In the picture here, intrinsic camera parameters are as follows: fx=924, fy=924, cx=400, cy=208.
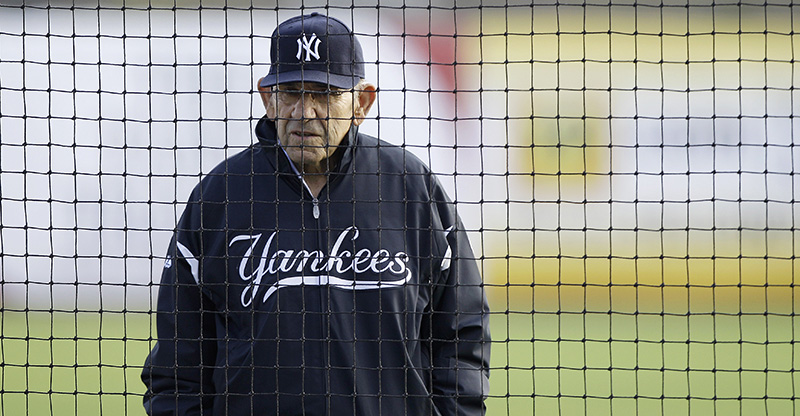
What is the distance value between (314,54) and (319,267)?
22.4 inches

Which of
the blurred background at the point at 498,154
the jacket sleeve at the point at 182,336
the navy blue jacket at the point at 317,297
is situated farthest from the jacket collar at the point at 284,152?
the blurred background at the point at 498,154

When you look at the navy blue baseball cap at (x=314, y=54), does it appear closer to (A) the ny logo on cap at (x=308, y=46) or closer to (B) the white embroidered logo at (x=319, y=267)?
(A) the ny logo on cap at (x=308, y=46)

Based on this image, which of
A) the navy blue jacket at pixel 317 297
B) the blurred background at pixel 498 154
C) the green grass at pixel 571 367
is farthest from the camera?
the blurred background at pixel 498 154

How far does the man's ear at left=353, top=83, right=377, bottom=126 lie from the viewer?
2.55 meters

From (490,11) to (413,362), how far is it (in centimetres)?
826

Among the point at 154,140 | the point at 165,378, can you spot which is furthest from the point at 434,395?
the point at 154,140

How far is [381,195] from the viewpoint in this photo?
2.50 metres

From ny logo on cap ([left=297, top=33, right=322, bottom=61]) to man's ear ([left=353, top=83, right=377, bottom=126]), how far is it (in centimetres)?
16

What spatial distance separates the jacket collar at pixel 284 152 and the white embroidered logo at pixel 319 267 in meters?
0.20

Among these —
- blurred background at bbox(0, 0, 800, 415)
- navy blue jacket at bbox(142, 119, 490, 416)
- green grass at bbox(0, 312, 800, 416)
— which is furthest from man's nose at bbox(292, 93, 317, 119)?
blurred background at bbox(0, 0, 800, 415)

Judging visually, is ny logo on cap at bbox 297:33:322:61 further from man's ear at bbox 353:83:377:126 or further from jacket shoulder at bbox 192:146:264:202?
jacket shoulder at bbox 192:146:264:202

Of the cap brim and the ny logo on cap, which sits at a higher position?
the ny logo on cap

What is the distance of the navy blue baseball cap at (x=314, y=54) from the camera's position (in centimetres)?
246

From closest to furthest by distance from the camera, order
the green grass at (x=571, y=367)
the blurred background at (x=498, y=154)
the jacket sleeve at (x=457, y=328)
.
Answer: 1. the jacket sleeve at (x=457, y=328)
2. the green grass at (x=571, y=367)
3. the blurred background at (x=498, y=154)
